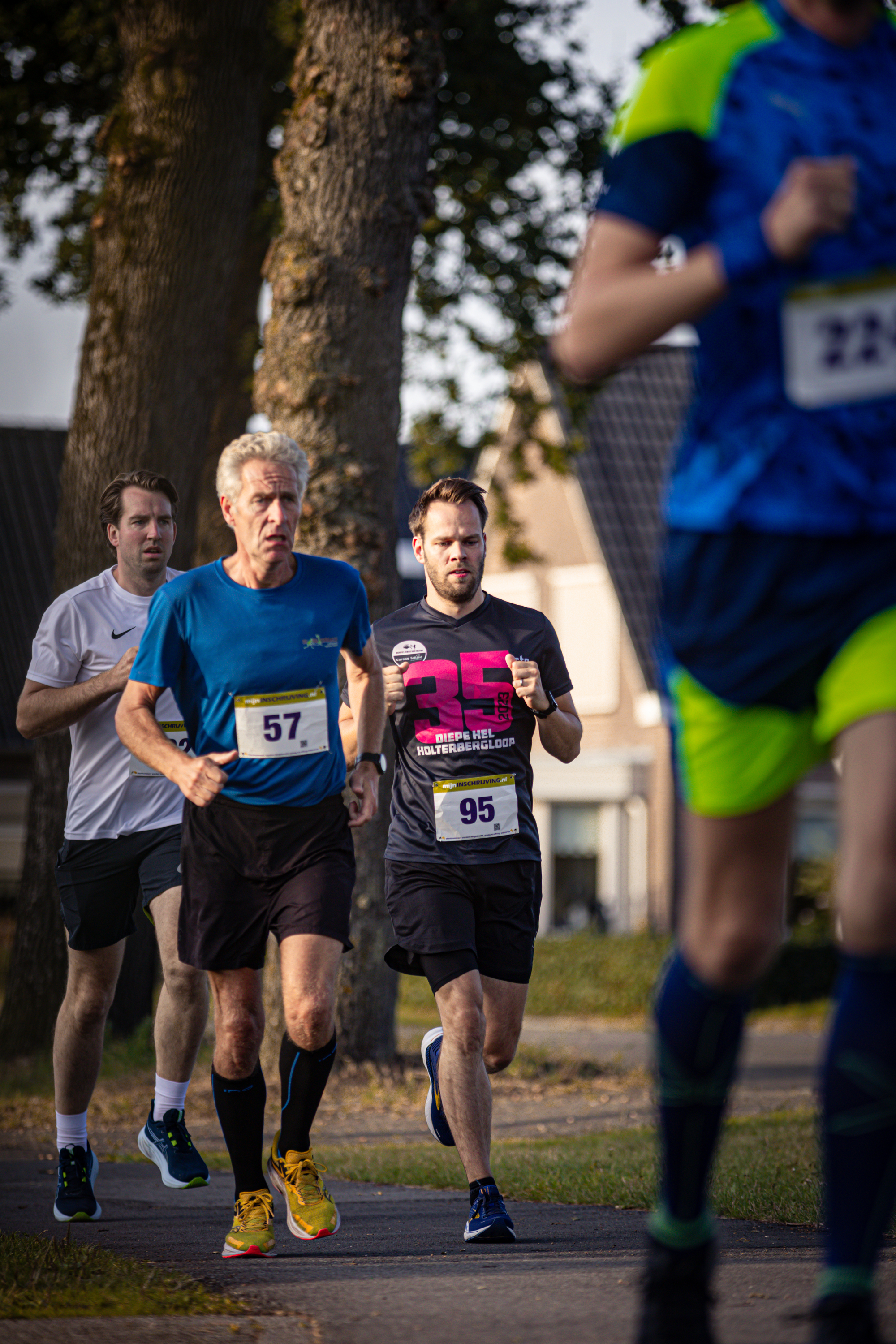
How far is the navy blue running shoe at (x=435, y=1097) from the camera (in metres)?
5.97

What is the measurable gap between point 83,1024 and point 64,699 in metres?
1.17

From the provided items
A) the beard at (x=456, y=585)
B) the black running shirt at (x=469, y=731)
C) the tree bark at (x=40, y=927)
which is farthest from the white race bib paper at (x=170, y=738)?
the tree bark at (x=40, y=927)

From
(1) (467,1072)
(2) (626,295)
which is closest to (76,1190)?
(1) (467,1072)

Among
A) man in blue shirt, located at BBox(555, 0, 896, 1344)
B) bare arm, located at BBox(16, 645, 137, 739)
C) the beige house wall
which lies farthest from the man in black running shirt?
the beige house wall

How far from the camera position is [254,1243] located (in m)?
4.78

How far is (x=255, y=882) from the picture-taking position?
506 cm

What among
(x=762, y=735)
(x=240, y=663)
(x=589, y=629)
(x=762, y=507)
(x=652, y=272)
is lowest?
(x=589, y=629)

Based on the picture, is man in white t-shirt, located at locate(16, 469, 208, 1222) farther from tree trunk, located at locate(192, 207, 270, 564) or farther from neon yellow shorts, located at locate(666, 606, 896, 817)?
tree trunk, located at locate(192, 207, 270, 564)

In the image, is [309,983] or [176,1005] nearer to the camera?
[309,983]

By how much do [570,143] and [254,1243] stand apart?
13804mm

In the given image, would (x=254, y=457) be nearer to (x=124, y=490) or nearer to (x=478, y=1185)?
(x=124, y=490)

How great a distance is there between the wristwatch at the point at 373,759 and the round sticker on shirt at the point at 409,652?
540 mm

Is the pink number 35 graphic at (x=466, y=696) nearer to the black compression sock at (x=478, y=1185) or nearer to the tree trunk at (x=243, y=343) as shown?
the black compression sock at (x=478, y=1185)

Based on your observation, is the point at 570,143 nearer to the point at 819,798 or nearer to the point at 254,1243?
the point at 254,1243
